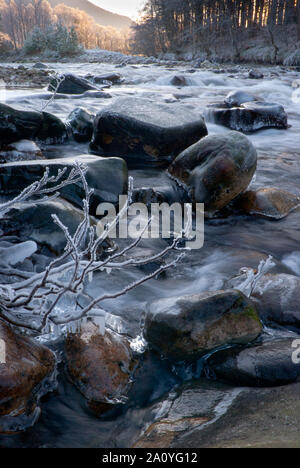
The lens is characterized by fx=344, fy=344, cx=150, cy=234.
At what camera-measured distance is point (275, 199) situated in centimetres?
378

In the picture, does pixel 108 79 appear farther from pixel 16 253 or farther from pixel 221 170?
pixel 16 253

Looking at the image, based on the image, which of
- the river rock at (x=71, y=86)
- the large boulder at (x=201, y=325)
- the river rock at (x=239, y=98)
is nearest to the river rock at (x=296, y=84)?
the river rock at (x=239, y=98)

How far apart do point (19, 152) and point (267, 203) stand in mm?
3091

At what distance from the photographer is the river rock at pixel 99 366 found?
163 centimetres

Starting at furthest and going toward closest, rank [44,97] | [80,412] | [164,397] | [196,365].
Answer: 1. [44,97]
2. [196,365]
3. [164,397]
4. [80,412]

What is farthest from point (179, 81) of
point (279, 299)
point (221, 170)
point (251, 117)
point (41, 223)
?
point (279, 299)

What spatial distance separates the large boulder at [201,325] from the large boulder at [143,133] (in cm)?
320

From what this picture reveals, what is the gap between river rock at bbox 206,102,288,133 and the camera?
6969 millimetres

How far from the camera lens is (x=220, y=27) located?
109 feet

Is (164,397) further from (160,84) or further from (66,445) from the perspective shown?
(160,84)

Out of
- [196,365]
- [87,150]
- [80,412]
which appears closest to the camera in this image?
[80,412]

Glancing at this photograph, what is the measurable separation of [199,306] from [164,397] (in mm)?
498

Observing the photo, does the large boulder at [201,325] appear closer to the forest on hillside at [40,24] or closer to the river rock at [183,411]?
Answer: the river rock at [183,411]
